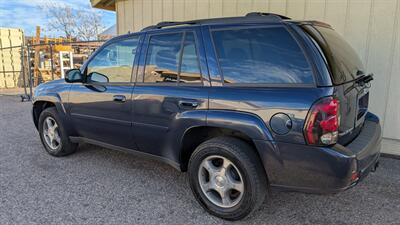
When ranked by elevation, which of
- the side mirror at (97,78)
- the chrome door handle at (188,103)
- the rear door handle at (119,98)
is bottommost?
the rear door handle at (119,98)

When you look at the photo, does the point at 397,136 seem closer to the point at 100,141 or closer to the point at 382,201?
the point at 382,201

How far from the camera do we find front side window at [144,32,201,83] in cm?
294

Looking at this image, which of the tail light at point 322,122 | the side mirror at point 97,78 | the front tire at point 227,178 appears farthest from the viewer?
the side mirror at point 97,78

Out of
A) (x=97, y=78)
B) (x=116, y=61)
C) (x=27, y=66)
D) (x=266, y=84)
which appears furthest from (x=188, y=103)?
(x=27, y=66)

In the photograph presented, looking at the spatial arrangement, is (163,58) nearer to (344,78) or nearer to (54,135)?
(344,78)

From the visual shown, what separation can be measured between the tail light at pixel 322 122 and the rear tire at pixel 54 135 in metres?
3.44

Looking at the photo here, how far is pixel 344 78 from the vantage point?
246 centimetres

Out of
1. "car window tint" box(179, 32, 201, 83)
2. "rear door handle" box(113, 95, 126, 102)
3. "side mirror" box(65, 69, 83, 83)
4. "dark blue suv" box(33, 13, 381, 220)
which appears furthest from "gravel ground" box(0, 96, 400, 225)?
"car window tint" box(179, 32, 201, 83)

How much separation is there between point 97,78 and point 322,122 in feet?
9.15

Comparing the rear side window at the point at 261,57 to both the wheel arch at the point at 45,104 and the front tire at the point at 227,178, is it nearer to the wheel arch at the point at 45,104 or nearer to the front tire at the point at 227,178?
the front tire at the point at 227,178

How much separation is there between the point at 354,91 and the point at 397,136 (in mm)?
2545

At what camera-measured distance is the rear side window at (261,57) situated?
2.38 m

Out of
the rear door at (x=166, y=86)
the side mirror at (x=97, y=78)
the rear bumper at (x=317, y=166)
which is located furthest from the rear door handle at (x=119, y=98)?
the rear bumper at (x=317, y=166)

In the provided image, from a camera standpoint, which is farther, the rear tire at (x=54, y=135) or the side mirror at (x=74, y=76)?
the rear tire at (x=54, y=135)
